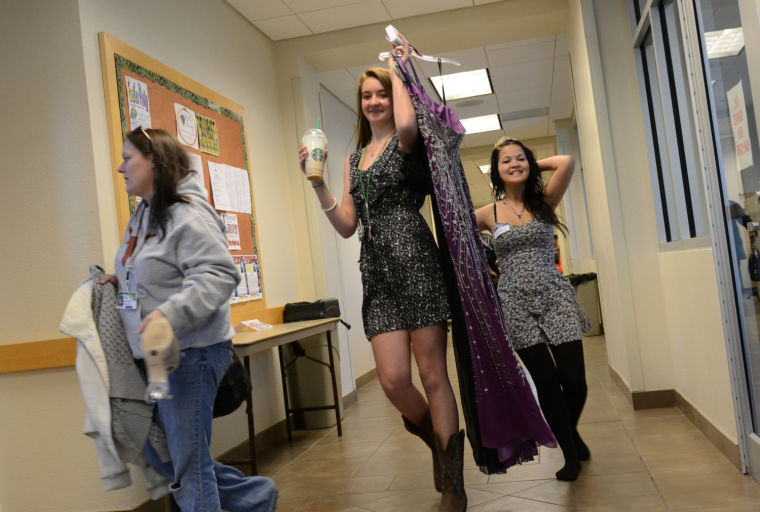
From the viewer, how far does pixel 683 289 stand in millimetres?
3861

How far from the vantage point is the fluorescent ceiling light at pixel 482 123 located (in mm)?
9758

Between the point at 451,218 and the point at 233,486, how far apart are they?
114 centimetres

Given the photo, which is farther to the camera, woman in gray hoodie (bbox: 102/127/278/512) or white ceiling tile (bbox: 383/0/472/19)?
white ceiling tile (bbox: 383/0/472/19)

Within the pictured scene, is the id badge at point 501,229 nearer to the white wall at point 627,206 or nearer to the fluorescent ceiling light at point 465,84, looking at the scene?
the white wall at point 627,206

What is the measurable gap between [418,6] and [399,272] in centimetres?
349

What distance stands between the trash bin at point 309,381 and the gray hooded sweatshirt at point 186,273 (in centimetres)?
298

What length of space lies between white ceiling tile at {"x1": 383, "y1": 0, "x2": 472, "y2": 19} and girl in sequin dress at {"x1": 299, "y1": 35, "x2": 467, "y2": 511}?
2970 mm

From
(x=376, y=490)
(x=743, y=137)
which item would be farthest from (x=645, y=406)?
(x=743, y=137)

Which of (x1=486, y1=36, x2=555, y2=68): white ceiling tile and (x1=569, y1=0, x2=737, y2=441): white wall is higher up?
(x1=486, y1=36, x2=555, y2=68): white ceiling tile

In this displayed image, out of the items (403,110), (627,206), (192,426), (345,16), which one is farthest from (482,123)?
(192,426)

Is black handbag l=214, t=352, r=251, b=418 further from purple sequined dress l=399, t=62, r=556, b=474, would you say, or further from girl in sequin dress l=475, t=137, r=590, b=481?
girl in sequin dress l=475, t=137, r=590, b=481

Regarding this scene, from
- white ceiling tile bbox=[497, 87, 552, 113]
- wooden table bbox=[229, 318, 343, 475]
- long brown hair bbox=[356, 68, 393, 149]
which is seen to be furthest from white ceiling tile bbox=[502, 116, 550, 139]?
long brown hair bbox=[356, 68, 393, 149]

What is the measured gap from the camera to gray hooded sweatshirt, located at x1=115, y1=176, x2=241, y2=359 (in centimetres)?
195

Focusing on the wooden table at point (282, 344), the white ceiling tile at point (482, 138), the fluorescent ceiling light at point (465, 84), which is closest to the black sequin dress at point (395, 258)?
the wooden table at point (282, 344)
